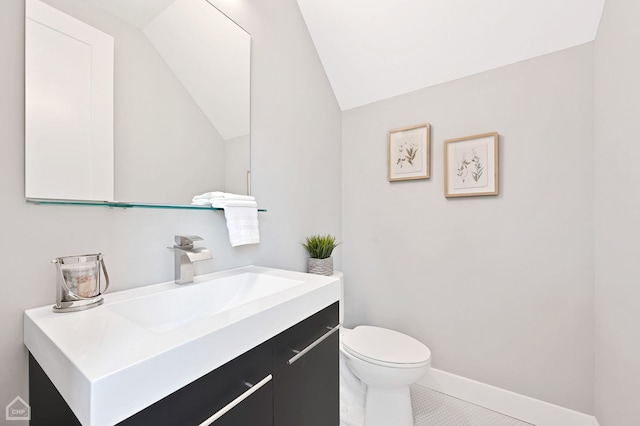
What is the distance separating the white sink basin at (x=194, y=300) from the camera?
81 cm

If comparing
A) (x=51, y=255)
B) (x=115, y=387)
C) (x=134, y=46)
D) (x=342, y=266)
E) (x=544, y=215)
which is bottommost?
(x=342, y=266)

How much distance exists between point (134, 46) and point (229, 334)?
3.28 ft

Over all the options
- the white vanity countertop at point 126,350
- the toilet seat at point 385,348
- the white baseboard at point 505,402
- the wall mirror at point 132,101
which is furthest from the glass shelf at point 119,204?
the white baseboard at point 505,402

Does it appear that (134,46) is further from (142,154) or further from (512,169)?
(512,169)

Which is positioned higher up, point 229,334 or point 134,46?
point 134,46

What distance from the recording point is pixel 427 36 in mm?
1616

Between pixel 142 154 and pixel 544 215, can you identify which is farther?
pixel 544 215

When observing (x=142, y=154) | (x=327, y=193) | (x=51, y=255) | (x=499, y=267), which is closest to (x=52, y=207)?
(x=51, y=255)

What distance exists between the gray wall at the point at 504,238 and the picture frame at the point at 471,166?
50 mm

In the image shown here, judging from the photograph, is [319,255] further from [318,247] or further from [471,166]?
[471,166]

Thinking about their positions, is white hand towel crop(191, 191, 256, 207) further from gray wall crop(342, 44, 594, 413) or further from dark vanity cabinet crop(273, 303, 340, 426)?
gray wall crop(342, 44, 594, 413)

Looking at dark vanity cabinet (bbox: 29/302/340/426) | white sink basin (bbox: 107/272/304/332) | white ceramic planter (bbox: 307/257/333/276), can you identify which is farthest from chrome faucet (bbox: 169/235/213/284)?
white ceramic planter (bbox: 307/257/333/276)

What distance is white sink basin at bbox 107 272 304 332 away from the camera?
2.66ft

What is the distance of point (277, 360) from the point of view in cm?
74
